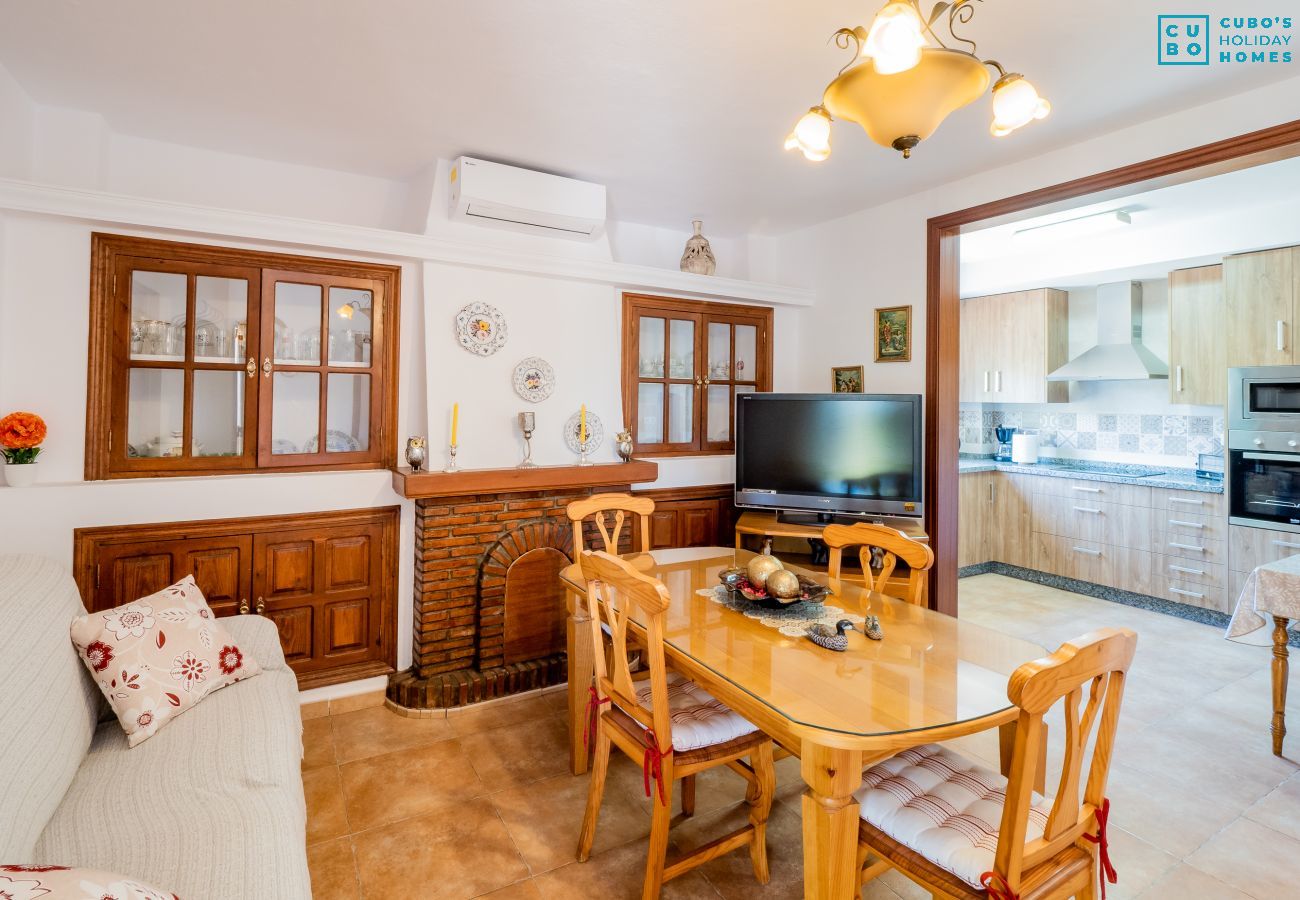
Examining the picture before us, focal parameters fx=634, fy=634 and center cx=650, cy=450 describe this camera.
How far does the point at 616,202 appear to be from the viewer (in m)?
3.58

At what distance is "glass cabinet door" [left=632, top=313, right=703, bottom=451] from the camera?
3857 mm

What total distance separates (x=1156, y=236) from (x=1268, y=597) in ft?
9.59

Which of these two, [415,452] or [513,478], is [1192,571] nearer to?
[513,478]

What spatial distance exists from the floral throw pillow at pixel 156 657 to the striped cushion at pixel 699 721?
1310 mm

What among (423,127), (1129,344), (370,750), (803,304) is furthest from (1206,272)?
(370,750)

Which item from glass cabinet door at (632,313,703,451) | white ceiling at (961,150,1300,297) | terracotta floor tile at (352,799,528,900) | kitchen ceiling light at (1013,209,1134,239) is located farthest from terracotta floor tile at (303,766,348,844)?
kitchen ceiling light at (1013,209,1134,239)

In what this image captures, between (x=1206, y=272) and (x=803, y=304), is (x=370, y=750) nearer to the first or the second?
(x=803, y=304)

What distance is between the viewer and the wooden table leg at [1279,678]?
250 centimetres

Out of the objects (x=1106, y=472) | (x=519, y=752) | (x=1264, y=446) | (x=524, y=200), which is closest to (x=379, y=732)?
(x=519, y=752)

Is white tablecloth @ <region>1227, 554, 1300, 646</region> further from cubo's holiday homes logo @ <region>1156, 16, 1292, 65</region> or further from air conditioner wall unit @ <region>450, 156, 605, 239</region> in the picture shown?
air conditioner wall unit @ <region>450, 156, 605, 239</region>

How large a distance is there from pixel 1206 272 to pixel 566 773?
16.6 feet

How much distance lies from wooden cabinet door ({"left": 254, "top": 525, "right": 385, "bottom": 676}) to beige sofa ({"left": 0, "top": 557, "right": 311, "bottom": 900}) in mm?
1011

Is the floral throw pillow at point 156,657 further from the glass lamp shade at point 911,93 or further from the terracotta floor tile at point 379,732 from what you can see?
the glass lamp shade at point 911,93

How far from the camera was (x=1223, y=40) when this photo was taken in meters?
1.99
